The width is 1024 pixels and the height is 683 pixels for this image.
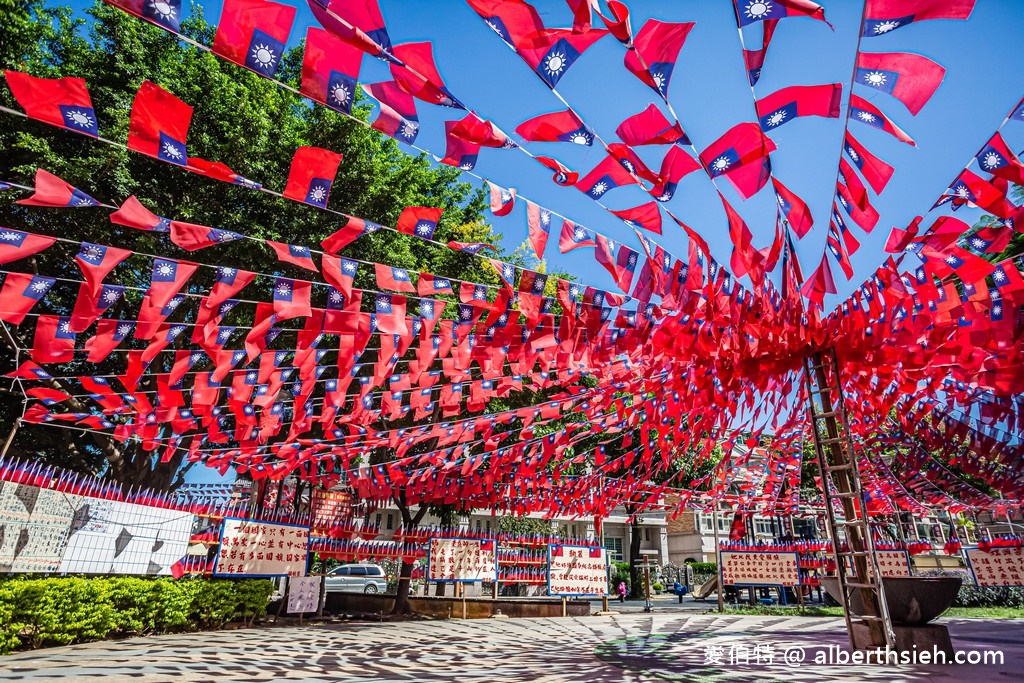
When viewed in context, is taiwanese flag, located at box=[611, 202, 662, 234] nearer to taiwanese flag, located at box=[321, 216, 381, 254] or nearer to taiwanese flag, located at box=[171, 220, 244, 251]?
taiwanese flag, located at box=[321, 216, 381, 254]

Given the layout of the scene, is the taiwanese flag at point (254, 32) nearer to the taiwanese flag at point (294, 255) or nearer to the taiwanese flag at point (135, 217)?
the taiwanese flag at point (135, 217)

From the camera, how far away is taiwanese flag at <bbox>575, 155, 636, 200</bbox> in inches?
132

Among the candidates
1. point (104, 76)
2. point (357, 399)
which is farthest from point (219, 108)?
point (357, 399)

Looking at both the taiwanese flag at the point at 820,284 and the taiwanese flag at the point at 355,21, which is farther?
the taiwanese flag at the point at 820,284

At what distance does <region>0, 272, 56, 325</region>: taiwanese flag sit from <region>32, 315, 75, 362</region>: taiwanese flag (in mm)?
1011

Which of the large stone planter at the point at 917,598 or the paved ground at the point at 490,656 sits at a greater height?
the large stone planter at the point at 917,598

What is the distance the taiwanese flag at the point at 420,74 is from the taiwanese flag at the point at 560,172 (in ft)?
2.12

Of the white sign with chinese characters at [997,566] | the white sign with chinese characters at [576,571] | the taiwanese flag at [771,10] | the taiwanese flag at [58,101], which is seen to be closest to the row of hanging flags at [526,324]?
the taiwanese flag at [58,101]

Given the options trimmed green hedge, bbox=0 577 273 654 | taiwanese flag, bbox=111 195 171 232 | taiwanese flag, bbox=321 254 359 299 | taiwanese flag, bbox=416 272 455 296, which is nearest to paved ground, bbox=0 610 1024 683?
trimmed green hedge, bbox=0 577 273 654

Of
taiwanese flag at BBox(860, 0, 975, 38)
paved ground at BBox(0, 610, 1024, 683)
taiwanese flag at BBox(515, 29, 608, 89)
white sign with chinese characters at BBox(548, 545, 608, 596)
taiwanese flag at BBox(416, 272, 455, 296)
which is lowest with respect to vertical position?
paved ground at BBox(0, 610, 1024, 683)

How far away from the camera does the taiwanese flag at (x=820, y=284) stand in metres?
4.95

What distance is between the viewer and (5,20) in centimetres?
886

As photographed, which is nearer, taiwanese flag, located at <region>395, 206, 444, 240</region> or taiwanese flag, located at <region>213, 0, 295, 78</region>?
taiwanese flag, located at <region>213, 0, 295, 78</region>

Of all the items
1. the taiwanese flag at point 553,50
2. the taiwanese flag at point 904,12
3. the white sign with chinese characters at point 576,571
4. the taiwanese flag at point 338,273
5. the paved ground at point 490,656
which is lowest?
the paved ground at point 490,656
